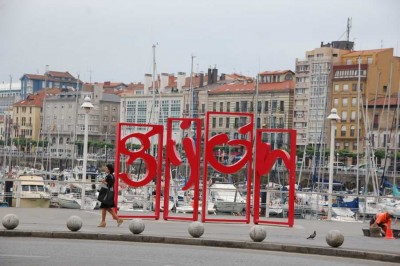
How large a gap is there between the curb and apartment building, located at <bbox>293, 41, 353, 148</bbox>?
10705 cm

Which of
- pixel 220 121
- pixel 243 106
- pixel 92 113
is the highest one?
pixel 243 106

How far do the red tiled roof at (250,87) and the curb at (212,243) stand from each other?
11260 cm

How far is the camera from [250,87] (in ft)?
458

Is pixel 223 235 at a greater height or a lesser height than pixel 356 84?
lesser

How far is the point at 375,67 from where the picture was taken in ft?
404

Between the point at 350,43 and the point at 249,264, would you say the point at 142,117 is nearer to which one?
the point at 350,43

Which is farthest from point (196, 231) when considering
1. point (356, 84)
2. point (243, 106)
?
point (243, 106)

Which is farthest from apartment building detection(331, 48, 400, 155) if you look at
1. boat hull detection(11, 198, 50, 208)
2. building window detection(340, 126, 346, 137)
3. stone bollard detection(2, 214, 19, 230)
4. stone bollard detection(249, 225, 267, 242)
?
stone bollard detection(2, 214, 19, 230)

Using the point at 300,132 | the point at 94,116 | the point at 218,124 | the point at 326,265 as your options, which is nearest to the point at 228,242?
the point at 326,265

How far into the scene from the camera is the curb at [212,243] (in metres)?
19.1

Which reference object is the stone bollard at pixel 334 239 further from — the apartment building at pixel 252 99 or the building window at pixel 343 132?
the apartment building at pixel 252 99

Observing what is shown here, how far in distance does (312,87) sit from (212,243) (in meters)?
113

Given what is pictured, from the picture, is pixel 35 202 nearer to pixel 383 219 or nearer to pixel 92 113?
pixel 383 219

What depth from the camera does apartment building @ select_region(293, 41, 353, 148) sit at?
425 ft
